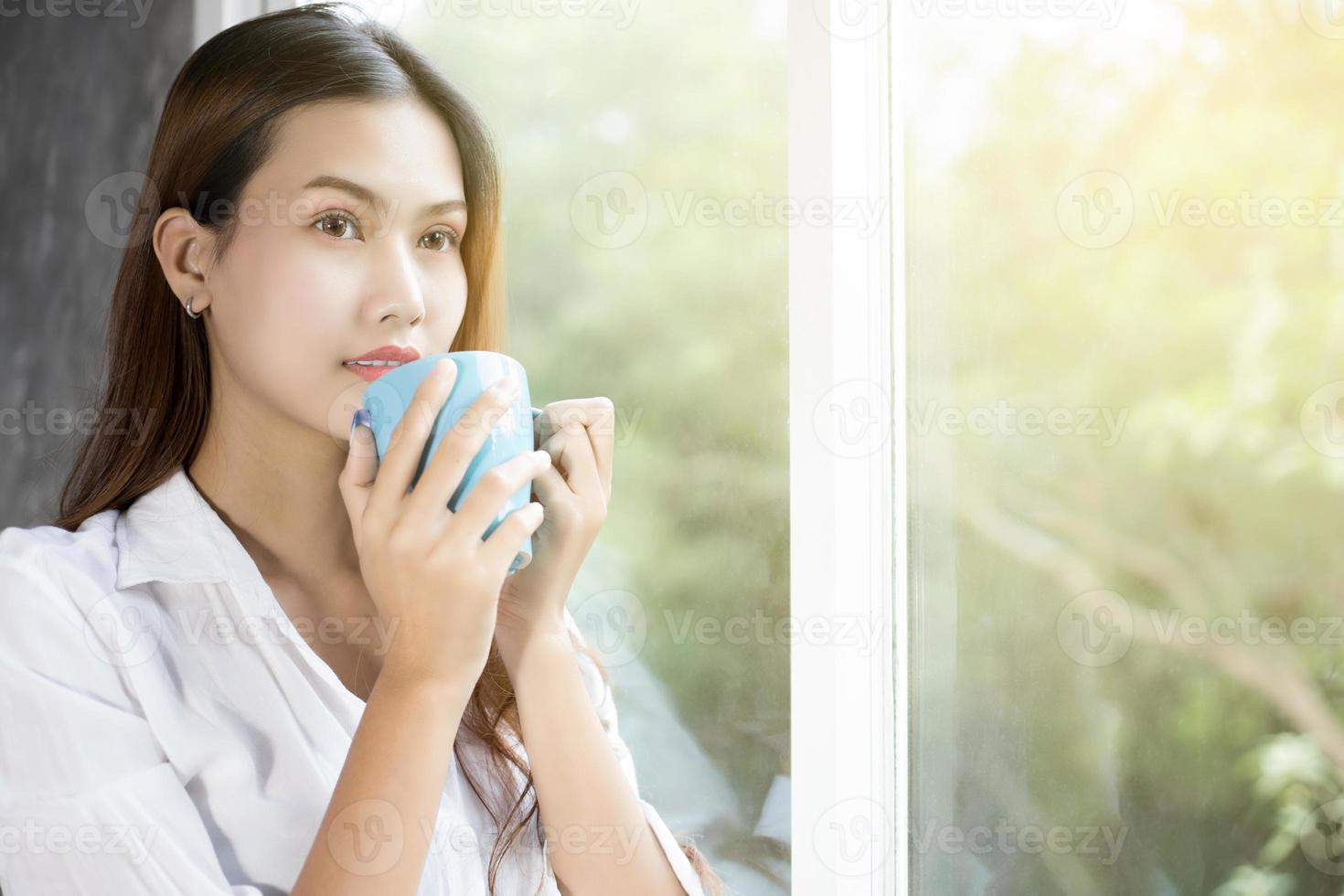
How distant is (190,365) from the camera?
3.15 feet

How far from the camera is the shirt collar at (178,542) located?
2.69 feet

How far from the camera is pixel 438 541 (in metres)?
0.71

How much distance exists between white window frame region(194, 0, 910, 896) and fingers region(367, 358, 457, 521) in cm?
31

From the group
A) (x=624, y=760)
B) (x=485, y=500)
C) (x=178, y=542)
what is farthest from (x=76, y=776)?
(x=624, y=760)

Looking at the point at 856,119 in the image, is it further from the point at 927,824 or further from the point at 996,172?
the point at 927,824

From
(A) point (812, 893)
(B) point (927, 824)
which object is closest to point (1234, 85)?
(B) point (927, 824)

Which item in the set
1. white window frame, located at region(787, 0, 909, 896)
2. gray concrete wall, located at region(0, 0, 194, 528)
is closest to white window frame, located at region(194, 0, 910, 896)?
white window frame, located at region(787, 0, 909, 896)

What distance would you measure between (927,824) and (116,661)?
613 millimetres

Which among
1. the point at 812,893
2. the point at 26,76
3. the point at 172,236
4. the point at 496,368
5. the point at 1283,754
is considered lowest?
the point at 812,893

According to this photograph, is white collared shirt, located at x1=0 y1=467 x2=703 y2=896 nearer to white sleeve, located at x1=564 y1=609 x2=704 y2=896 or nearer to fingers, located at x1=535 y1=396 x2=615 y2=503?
white sleeve, located at x1=564 y1=609 x2=704 y2=896

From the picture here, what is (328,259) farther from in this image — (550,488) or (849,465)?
(849,465)

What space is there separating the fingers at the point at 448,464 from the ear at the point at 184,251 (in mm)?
323

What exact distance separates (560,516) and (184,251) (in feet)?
1.29

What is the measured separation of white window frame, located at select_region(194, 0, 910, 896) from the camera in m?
0.87
